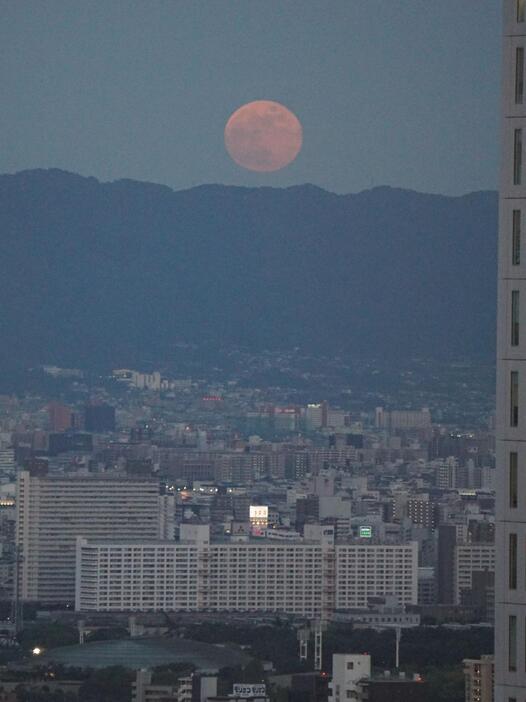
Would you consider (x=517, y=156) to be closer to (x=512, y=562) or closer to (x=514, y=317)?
(x=514, y=317)

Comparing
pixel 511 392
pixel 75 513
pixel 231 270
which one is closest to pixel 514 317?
pixel 511 392

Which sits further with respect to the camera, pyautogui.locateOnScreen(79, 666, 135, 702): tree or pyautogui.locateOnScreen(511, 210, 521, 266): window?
pyautogui.locateOnScreen(79, 666, 135, 702): tree

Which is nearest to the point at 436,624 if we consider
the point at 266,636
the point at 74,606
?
the point at 266,636

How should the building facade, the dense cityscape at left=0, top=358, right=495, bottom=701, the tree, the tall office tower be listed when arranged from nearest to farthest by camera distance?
1. the tall office tower
2. the building facade
3. the tree
4. the dense cityscape at left=0, top=358, right=495, bottom=701

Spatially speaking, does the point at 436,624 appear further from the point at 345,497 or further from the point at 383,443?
the point at 383,443

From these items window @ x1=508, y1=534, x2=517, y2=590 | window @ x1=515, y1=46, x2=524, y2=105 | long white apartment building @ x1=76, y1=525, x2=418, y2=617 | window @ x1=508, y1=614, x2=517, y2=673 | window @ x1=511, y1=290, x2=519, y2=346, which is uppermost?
window @ x1=515, y1=46, x2=524, y2=105

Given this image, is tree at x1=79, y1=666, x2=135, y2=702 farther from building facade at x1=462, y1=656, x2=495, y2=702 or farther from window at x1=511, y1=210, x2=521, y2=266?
window at x1=511, y1=210, x2=521, y2=266

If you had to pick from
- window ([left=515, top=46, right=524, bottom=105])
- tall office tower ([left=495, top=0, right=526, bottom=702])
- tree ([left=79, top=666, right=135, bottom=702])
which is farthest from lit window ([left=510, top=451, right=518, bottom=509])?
tree ([left=79, top=666, right=135, bottom=702])
